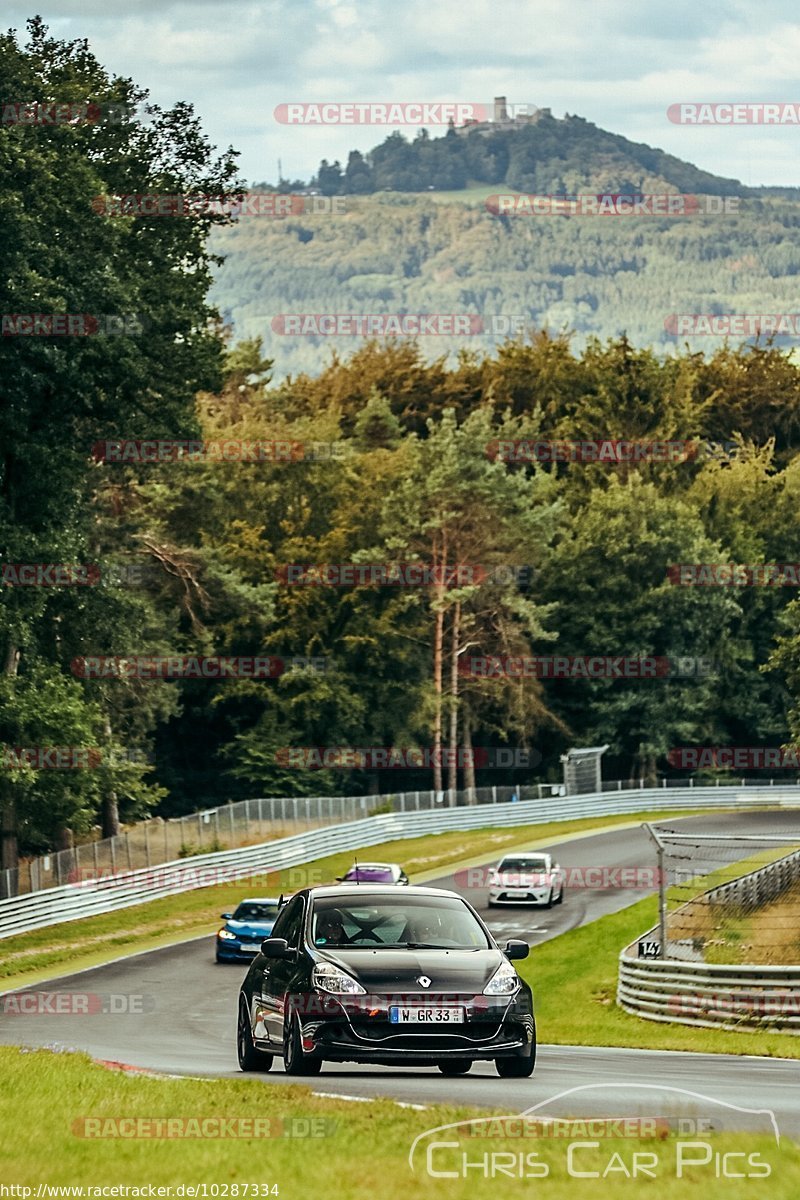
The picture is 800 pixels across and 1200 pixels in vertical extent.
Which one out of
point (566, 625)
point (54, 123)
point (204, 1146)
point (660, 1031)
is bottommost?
point (566, 625)

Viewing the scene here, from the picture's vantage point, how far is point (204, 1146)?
33.0 ft

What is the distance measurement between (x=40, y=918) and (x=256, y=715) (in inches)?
1614

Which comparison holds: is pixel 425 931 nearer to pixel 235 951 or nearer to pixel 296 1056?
pixel 296 1056

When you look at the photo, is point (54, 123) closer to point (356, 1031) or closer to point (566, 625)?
point (356, 1031)

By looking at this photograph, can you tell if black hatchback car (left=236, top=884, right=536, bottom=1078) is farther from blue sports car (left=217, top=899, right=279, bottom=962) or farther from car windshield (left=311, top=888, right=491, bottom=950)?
blue sports car (left=217, top=899, right=279, bottom=962)

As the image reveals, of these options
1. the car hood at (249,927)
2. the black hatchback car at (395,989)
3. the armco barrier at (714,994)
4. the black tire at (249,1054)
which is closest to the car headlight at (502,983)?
the black hatchback car at (395,989)

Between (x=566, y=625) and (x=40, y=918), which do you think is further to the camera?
(x=566, y=625)

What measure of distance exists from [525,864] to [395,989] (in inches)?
1390

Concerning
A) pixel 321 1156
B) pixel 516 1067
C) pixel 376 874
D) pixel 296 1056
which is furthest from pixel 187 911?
pixel 321 1156

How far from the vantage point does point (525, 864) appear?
160ft

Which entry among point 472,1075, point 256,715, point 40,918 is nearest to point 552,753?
point 256,715

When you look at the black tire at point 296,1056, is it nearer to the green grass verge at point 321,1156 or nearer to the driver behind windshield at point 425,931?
the driver behind windshield at point 425,931

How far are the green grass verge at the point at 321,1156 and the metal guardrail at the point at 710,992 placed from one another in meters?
13.2

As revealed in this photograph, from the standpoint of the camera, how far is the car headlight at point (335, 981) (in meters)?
13.9
